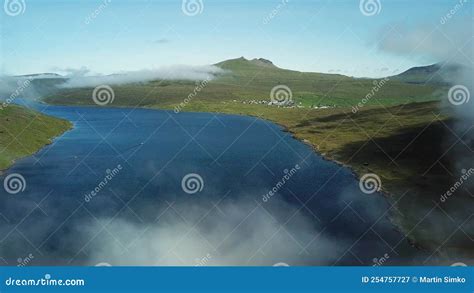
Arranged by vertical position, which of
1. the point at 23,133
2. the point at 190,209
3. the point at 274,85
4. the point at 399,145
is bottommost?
the point at 190,209

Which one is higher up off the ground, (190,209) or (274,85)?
(274,85)

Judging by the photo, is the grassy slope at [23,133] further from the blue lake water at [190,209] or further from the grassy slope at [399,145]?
the grassy slope at [399,145]

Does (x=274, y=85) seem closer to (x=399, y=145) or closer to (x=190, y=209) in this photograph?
(x=399, y=145)

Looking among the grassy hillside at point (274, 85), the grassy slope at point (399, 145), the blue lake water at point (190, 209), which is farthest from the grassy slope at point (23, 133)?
the grassy slope at point (399, 145)

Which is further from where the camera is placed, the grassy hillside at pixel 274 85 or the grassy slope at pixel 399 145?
the grassy hillside at pixel 274 85

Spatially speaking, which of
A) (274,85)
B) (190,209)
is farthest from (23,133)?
(274,85)
